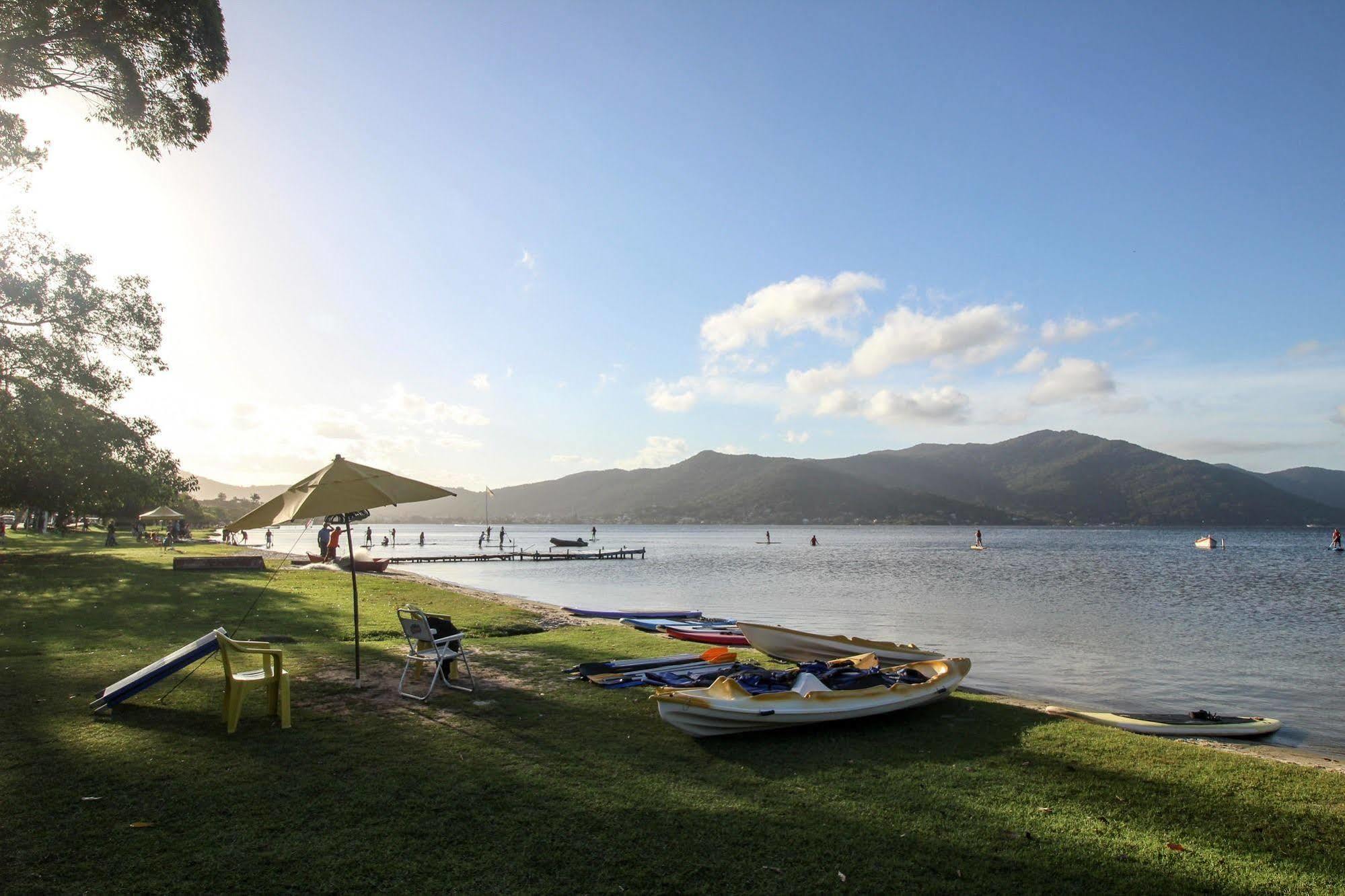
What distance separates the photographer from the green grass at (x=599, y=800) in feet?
14.6

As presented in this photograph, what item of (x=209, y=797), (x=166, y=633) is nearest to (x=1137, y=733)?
(x=209, y=797)

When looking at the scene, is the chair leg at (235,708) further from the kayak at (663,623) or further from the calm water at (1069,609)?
the calm water at (1069,609)

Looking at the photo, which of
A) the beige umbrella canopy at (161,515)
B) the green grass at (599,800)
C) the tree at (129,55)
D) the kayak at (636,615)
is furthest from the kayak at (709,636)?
the beige umbrella canopy at (161,515)

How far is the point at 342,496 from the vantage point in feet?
27.2

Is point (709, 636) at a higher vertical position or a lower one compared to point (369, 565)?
lower

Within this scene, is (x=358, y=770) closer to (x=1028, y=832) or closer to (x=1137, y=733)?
(x=1028, y=832)

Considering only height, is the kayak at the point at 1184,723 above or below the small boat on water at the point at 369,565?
below

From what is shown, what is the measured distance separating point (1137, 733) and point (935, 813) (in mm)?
5281

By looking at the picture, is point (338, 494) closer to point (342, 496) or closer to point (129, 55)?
point (342, 496)

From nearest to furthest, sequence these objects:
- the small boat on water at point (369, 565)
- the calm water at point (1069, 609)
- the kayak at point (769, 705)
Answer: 1. the kayak at point (769, 705)
2. the calm water at point (1069, 609)
3. the small boat on water at point (369, 565)

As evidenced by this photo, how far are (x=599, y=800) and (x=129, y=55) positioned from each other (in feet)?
50.9

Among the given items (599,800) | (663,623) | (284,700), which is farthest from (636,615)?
(599,800)

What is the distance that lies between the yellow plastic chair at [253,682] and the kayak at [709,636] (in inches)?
356

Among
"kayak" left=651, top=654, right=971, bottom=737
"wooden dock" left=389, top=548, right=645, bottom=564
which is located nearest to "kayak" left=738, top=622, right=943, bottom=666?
"kayak" left=651, top=654, right=971, bottom=737
